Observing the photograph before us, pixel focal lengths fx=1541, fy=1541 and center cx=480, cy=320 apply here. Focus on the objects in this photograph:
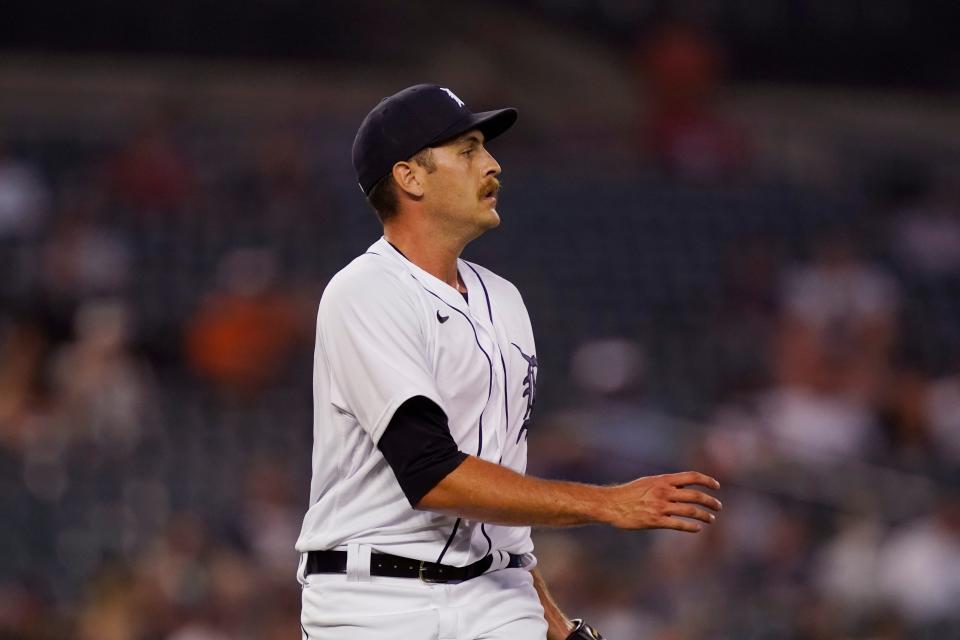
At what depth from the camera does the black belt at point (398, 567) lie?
3.20 m

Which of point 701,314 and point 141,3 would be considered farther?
point 141,3

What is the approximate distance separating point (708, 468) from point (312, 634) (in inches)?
191

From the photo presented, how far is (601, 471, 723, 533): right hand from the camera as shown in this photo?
115 inches

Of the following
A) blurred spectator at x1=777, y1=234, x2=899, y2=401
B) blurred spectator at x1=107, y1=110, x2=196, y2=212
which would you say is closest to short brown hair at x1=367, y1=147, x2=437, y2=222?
blurred spectator at x1=777, y1=234, x2=899, y2=401

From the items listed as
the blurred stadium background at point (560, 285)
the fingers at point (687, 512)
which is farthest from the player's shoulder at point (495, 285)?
the blurred stadium background at point (560, 285)

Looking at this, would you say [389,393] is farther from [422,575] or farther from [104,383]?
[104,383]

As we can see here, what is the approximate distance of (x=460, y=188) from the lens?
338cm

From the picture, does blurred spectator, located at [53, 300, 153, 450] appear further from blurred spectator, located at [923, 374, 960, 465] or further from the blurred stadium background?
blurred spectator, located at [923, 374, 960, 465]

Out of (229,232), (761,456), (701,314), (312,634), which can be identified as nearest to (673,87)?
(701,314)

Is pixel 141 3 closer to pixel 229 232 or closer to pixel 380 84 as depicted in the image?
pixel 380 84

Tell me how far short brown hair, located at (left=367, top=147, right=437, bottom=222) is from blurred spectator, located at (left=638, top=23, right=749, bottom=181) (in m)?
8.74

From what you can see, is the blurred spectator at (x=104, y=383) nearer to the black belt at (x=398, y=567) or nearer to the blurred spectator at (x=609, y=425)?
the blurred spectator at (x=609, y=425)

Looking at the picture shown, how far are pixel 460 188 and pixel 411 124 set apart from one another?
175 millimetres

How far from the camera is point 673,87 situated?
12.1 meters
